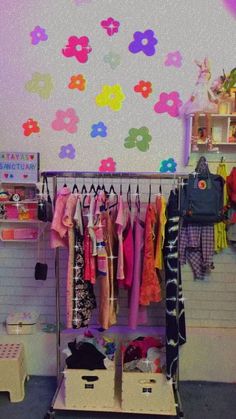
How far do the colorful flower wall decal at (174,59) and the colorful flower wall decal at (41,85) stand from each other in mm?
872

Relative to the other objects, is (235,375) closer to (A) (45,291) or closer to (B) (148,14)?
(A) (45,291)

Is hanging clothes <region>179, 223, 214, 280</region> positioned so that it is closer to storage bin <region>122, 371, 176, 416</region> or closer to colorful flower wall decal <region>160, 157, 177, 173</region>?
colorful flower wall decal <region>160, 157, 177, 173</region>

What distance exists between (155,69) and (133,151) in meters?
0.61

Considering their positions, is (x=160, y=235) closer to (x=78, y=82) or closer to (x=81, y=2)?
(x=78, y=82)

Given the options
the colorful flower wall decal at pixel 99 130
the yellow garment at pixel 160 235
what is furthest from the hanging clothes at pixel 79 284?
the colorful flower wall decal at pixel 99 130

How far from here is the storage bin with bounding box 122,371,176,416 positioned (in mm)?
2305

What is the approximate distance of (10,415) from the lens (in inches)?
93.4

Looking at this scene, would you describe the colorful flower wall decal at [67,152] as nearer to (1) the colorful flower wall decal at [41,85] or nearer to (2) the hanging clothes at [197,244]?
(1) the colorful flower wall decal at [41,85]

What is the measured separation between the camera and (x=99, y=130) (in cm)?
275

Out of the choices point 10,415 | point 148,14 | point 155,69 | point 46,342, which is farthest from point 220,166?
point 10,415

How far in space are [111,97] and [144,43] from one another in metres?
0.45

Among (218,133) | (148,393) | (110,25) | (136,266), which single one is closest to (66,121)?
(110,25)

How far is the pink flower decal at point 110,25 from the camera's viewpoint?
2.65 metres

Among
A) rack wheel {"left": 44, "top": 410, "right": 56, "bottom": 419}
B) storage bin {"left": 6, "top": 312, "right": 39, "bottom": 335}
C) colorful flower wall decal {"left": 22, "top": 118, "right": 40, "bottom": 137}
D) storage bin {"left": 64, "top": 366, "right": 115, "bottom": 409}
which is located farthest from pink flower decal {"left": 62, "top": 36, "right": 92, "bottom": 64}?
rack wheel {"left": 44, "top": 410, "right": 56, "bottom": 419}
